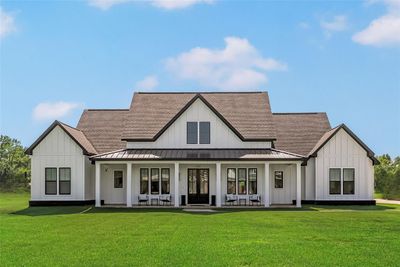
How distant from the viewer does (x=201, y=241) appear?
53.6 ft

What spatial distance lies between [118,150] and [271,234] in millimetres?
18362

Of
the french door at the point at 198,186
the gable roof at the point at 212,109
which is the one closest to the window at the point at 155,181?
the french door at the point at 198,186

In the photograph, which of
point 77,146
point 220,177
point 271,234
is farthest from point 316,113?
point 271,234

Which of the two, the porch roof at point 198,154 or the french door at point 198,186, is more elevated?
the porch roof at point 198,154

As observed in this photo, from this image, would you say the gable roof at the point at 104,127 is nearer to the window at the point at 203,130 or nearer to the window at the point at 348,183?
the window at the point at 203,130

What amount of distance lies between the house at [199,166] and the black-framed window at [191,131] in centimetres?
6

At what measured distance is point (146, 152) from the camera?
3388cm

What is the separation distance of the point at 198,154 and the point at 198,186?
2.26 meters

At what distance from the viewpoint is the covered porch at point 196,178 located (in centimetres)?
3238

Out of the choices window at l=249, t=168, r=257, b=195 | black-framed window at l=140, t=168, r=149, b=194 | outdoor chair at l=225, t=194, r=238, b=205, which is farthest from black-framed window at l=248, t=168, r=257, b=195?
black-framed window at l=140, t=168, r=149, b=194

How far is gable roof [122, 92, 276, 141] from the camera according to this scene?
34625mm

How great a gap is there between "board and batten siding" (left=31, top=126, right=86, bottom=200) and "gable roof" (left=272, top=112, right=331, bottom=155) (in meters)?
12.7

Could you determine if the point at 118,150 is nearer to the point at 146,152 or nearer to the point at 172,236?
the point at 146,152

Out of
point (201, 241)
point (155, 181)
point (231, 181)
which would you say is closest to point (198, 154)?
point (231, 181)
